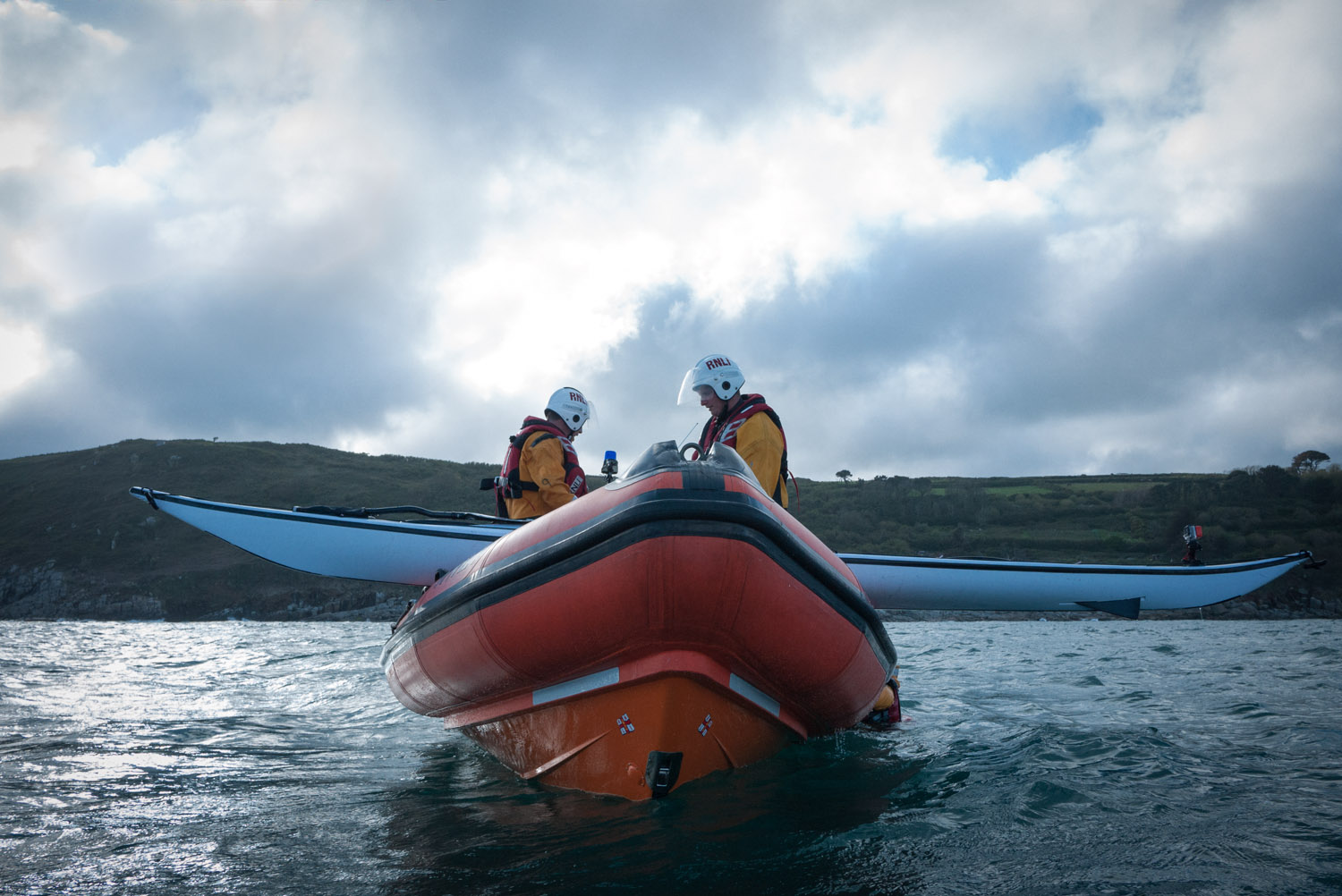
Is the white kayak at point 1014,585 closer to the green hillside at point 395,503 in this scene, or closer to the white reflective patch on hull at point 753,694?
the white reflective patch on hull at point 753,694

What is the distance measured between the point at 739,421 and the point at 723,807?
2.68m

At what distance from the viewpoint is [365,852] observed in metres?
2.58

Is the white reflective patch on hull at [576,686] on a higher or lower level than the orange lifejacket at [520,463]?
lower

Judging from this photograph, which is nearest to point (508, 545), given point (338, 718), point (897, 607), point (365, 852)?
point (365, 852)

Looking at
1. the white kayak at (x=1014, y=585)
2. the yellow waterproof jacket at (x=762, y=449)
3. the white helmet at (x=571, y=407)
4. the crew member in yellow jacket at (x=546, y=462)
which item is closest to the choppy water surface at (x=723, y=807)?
the white kayak at (x=1014, y=585)

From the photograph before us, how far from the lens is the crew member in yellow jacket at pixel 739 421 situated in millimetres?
4977

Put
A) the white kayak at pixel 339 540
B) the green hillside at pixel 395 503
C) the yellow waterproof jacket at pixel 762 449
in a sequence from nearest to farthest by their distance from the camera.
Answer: the yellow waterproof jacket at pixel 762 449 → the white kayak at pixel 339 540 → the green hillside at pixel 395 503

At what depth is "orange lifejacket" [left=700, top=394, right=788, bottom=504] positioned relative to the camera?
5.04 m

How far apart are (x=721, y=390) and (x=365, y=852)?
3599 mm

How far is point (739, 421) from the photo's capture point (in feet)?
16.5

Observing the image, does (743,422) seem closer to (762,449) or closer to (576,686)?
(762,449)

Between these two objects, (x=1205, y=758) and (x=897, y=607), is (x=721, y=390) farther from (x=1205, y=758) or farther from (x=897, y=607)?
(x=1205, y=758)

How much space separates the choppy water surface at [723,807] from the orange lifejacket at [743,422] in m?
1.69

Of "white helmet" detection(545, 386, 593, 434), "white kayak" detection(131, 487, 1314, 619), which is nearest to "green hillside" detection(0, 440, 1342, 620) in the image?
"white kayak" detection(131, 487, 1314, 619)
